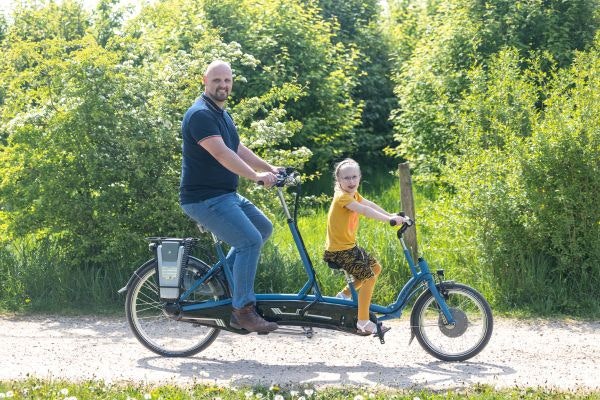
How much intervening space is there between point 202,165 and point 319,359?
160cm

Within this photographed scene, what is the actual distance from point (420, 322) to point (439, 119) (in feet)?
19.2

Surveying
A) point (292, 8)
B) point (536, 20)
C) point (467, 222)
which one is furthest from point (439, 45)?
point (467, 222)

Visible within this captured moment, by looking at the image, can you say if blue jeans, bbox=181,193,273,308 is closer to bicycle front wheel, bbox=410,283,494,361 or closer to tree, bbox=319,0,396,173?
bicycle front wheel, bbox=410,283,494,361

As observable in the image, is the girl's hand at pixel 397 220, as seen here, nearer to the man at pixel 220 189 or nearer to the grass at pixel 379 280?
the man at pixel 220 189

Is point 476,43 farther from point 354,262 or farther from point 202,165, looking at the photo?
point 202,165

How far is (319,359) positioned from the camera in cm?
697

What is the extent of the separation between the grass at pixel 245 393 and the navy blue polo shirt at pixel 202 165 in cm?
134

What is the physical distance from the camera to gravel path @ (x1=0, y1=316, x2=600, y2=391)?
6.38 m

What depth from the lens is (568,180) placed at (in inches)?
335

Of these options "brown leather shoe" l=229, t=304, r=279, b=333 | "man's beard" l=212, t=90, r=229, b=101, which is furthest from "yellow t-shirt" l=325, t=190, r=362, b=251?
"man's beard" l=212, t=90, r=229, b=101

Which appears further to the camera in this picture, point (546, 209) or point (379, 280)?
point (379, 280)

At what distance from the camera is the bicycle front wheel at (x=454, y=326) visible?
6.84 metres

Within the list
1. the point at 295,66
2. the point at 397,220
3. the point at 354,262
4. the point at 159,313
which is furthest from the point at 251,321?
the point at 295,66

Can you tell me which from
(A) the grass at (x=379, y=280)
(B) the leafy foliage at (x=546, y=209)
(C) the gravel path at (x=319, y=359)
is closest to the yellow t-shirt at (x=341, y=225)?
(C) the gravel path at (x=319, y=359)
